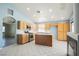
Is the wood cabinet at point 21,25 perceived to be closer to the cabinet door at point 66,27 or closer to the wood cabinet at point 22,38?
the wood cabinet at point 22,38

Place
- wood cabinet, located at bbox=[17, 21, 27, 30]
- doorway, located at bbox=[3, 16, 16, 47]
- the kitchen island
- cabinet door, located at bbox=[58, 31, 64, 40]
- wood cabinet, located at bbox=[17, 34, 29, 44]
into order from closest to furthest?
1. cabinet door, located at bbox=[58, 31, 64, 40]
2. doorway, located at bbox=[3, 16, 16, 47]
3. the kitchen island
4. wood cabinet, located at bbox=[17, 21, 27, 30]
5. wood cabinet, located at bbox=[17, 34, 29, 44]

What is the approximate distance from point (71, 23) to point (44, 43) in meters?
3.06

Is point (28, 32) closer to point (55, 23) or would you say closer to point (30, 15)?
point (30, 15)

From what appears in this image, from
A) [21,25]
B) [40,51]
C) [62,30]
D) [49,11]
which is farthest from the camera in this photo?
[21,25]

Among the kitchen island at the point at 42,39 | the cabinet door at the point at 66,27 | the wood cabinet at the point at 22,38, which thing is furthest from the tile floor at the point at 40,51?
the wood cabinet at the point at 22,38

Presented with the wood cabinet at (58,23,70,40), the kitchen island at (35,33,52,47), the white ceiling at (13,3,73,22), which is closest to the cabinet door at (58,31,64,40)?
the wood cabinet at (58,23,70,40)

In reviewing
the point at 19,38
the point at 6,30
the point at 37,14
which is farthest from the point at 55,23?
the point at 19,38

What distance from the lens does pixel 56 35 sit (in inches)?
181

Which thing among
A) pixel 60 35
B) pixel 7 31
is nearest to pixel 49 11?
pixel 60 35

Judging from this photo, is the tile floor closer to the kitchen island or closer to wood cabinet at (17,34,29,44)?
the kitchen island

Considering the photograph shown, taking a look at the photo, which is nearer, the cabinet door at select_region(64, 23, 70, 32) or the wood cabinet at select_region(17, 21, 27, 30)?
the cabinet door at select_region(64, 23, 70, 32)

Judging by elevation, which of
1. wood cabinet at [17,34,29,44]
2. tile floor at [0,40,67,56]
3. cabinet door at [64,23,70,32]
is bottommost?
tile floor at [0,40,67,56]

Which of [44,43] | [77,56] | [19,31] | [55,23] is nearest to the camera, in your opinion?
[77,56]

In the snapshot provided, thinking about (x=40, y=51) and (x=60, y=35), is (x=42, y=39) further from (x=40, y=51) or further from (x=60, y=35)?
(x=60, y=35)
